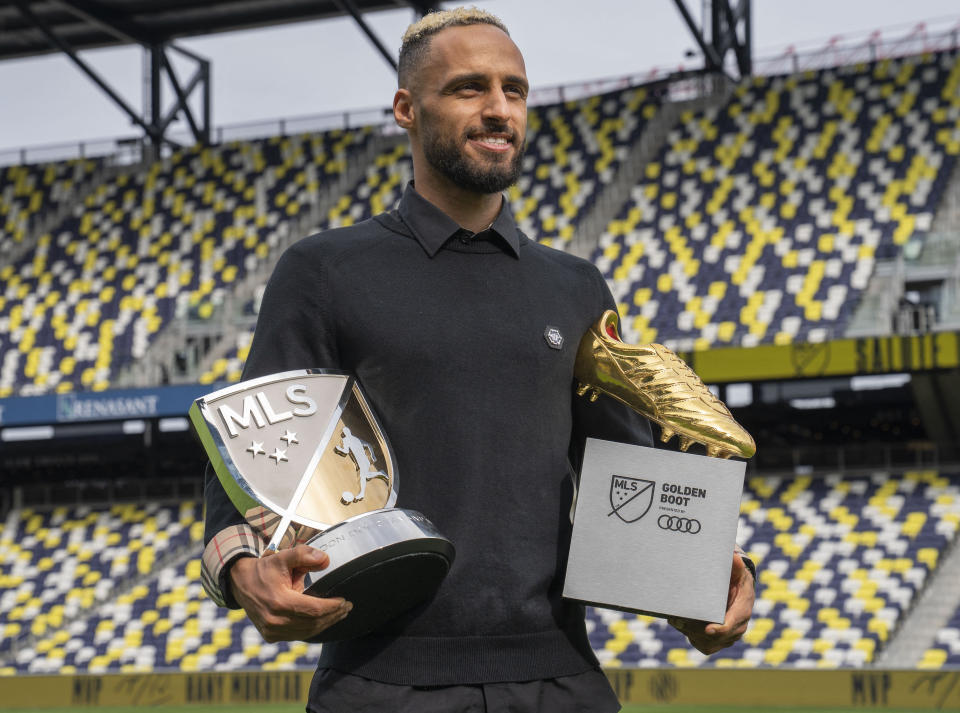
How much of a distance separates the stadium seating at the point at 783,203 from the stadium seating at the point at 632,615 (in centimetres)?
220

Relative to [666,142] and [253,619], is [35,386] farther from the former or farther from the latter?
[253,619]

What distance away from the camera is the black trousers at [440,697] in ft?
6.51

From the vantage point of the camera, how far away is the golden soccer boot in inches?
83.7

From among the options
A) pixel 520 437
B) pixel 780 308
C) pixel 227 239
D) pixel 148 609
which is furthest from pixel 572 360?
pixel 227 239

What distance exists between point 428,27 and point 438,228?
0.32m

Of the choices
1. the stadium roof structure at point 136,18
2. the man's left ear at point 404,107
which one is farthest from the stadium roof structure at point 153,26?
the man's left ear at point 404,107

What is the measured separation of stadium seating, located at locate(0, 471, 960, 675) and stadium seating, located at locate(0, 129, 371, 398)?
242 cm

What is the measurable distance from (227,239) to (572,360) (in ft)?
66.1

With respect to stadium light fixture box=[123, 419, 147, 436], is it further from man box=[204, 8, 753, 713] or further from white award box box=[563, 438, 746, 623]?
white award box box=[563, 438, 746, 623]

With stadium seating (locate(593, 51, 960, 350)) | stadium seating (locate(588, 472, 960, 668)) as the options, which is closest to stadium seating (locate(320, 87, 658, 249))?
stadium seating (locate(593, 51, 960, 350))

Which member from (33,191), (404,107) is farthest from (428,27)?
(33,191)

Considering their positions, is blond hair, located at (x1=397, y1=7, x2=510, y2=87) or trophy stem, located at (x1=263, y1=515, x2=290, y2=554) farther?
blond hair, located at (x1=397, y1=7, x2=510, y2=87)

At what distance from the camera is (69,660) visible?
17188mm

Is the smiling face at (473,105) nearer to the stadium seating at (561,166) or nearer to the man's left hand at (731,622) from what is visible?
the man's left hand at (731,622)
